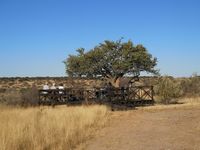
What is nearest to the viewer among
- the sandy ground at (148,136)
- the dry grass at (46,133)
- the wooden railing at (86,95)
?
the dry grass at (46,133)

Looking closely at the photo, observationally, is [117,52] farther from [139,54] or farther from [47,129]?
[47,129]

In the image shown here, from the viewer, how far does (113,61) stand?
37406 millimetres

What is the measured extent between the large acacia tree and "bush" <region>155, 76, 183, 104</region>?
143cm

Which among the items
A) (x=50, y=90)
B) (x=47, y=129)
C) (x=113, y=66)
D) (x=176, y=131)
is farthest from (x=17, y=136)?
(x=113, y=66)

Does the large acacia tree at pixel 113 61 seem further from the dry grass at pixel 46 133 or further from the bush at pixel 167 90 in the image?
the dry grass at pixel 46 133

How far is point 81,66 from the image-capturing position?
123ft

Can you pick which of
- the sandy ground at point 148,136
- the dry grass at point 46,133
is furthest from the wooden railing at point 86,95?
the dry grass at point 46,133

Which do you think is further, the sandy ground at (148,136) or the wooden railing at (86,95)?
the wooden railing at (86,95)

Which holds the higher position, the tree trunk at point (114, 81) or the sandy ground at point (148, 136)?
the tree trunk at point (114, 81)

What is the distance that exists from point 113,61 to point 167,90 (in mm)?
5318

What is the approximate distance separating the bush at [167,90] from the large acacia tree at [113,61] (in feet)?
4.70

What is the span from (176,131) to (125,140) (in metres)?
2.93

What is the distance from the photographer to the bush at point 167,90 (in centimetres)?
3703

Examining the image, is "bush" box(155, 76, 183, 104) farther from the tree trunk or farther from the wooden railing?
the wooden railing
